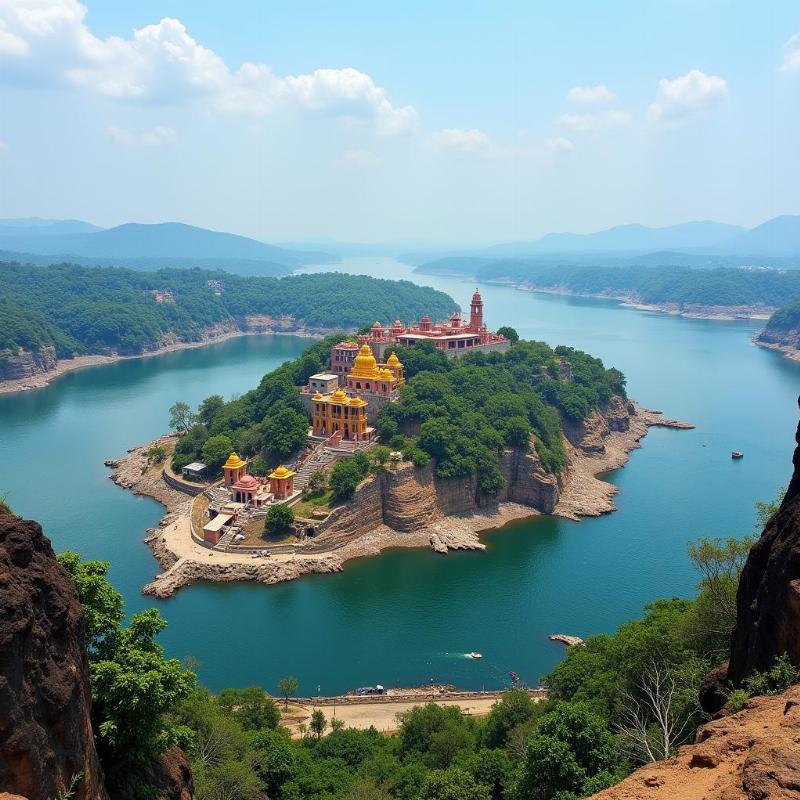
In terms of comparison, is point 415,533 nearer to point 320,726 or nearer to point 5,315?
point 320,726

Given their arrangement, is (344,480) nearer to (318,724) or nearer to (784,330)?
(318,724)

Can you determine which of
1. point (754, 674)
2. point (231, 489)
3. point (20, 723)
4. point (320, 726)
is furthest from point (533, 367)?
point (20, 723)

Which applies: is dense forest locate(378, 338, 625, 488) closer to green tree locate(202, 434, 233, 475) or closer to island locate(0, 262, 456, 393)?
green tree locate(202, 434, 233, 475)

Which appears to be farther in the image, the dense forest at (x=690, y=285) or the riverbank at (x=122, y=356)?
the dense forest at (x=690, y=285)

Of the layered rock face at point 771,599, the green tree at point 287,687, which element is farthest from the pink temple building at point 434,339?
the layered rock face at point 771,599

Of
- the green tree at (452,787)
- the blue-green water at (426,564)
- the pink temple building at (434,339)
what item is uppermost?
the pink temple building at (434,339)

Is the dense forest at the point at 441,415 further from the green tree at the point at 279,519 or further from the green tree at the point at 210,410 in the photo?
the green tree at the point at 279,519
